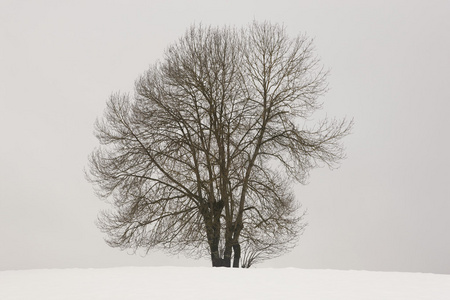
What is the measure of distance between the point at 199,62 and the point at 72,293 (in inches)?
493

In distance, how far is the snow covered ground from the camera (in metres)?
11.1

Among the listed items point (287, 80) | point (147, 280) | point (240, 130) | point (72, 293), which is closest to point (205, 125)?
point (240, 130)

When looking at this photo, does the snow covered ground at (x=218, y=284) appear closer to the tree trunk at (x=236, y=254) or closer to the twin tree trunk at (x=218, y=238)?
the twin tree trunk at (x=218, y=238)

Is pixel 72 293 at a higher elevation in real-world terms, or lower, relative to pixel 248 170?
lower

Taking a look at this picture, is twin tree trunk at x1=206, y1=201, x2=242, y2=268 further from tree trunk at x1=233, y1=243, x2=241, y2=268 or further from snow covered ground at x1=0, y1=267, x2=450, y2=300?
snow covered ground at x1=0, y1=267, x2=450, y2=300

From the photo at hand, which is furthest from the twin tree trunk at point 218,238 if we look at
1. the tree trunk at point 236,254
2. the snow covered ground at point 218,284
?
the snow covered ground at point 218,284

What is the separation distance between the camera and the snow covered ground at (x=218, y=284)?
438 inches

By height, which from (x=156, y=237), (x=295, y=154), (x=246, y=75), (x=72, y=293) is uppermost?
(x=246, y=75)

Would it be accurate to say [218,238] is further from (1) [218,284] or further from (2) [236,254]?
(1) [218,284]

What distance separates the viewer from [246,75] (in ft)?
75.2

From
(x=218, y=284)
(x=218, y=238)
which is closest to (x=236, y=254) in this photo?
(x=218, y=238)

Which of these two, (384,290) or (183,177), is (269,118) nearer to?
(183,177)

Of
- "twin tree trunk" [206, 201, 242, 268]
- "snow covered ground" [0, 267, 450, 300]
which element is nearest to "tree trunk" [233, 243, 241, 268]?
"twin tree trunk" [206, 201, 242, 268]

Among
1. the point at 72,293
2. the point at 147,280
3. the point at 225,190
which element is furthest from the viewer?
the point at 225,190
